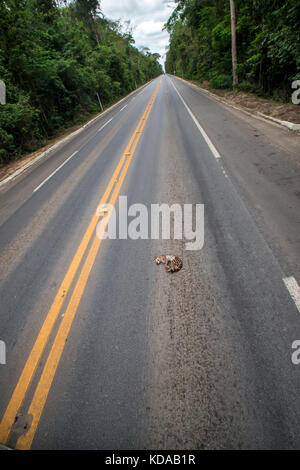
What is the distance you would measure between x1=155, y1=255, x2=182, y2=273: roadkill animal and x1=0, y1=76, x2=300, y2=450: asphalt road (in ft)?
0.31

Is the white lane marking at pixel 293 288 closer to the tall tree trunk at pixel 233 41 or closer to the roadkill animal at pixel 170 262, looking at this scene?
the roadkill animal at pixel 170 262

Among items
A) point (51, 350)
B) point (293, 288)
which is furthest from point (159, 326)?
point (293, 288)

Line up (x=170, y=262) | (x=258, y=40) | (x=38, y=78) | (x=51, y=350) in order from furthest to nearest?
(x=38, y=78)
(x=258, y=40)
(x=170, y=262)
(x=51, y=350)

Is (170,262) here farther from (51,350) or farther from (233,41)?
(233,41)

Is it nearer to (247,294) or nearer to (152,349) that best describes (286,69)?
(247,294)

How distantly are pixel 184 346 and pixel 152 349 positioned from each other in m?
0.34

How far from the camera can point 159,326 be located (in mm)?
2367

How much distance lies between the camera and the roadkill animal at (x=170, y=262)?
2.97m

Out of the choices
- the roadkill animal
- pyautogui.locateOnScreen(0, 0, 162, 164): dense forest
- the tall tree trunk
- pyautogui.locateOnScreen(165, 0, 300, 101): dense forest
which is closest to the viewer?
Result: the roadkill animal

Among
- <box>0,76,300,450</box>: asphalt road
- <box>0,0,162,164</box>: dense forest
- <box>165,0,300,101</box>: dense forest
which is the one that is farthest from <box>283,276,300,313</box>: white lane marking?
<box>0,0,162,164</box>: dense forest

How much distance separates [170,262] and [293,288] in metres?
1.56

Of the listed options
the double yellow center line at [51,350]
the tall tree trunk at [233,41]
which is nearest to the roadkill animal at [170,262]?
the double yellow center line at [51,350]

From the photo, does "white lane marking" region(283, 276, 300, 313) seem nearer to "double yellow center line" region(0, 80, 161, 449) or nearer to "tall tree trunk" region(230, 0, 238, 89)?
"double yellow center line" region(0, 80, 161, 449)

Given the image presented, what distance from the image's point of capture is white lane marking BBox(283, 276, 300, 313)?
2.31 m
